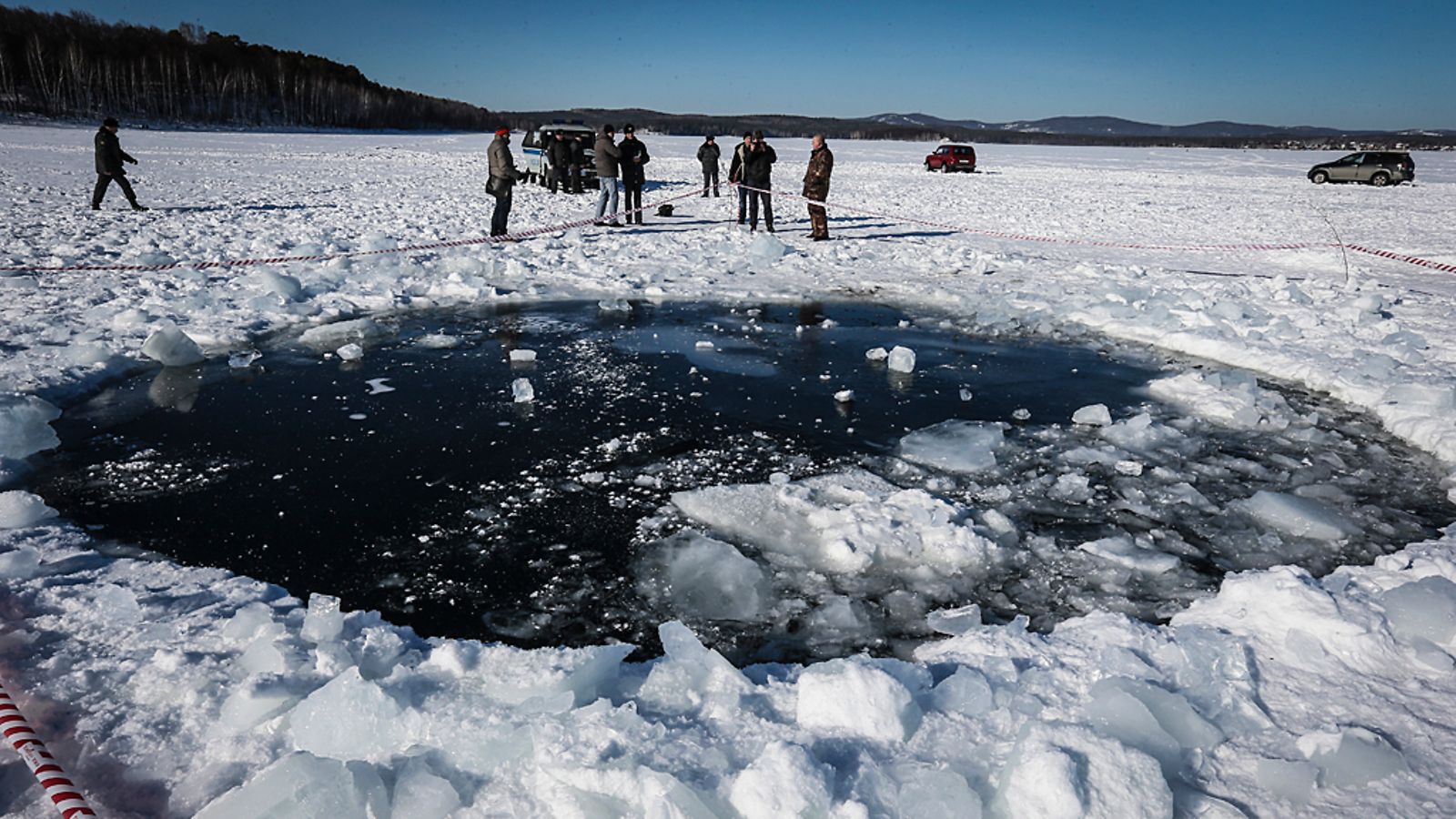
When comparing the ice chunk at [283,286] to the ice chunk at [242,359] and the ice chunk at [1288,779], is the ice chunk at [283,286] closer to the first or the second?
the ice chunk at [242,359]

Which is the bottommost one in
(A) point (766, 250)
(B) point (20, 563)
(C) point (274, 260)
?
(B) point (20, 563)

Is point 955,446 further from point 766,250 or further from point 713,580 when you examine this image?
point 766,250

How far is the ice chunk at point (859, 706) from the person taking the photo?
235cm

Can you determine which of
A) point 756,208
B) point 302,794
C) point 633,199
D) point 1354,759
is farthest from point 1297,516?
point 633,199

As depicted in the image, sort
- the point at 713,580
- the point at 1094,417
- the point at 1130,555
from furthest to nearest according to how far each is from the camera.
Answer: the point at 1094,417
the point at 1130,555
the point at 713,580

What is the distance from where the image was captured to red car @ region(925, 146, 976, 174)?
31219 mm

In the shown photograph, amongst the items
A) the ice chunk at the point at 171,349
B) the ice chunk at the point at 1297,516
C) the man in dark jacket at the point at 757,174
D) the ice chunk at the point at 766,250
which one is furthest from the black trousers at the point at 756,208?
the ice chunk at the point at 1297,516

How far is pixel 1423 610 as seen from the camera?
281 cm

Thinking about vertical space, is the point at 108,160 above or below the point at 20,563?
above

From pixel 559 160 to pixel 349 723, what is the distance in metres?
18.1

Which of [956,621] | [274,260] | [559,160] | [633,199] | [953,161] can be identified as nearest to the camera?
[956,621]

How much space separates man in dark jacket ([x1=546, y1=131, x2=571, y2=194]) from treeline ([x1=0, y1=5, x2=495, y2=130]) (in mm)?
66522

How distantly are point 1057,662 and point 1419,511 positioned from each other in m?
2.55

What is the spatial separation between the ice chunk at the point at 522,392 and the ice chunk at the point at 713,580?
2.12 m
